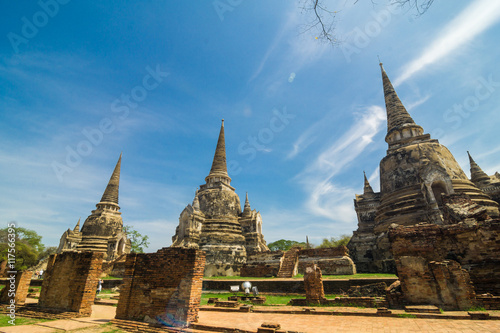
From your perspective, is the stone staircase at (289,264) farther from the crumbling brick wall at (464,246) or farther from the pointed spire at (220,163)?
the pointed spire at (220,163)

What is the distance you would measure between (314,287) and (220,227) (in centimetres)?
1539

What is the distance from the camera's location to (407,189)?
66.3 ft

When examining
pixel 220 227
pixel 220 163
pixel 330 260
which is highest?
pixel 220 163

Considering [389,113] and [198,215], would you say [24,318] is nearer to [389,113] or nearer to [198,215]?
[198,215]

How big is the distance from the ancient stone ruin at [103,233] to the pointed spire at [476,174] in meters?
41.2

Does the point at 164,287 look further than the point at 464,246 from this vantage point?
No

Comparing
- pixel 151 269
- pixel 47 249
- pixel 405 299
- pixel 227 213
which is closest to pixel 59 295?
pixel 151 269

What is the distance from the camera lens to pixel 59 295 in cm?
854

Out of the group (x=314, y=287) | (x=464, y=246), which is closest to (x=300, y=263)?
(x=314, y=287)

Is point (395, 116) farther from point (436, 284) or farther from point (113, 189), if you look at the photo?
point (113, 189)

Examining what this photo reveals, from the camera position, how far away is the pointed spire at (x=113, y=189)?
34219 mm

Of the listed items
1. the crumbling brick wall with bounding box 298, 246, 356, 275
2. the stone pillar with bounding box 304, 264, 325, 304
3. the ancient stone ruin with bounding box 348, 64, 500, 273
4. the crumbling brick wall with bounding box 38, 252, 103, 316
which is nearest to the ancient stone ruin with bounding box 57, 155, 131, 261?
the crumbling brick wall with bounding box 38, 252, 103, 316

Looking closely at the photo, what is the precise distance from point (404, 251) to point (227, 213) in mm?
18244

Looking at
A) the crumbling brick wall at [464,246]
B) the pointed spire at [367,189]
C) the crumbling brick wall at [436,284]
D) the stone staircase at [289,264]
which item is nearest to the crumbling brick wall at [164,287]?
the crumbling brick wall at [436,284]
